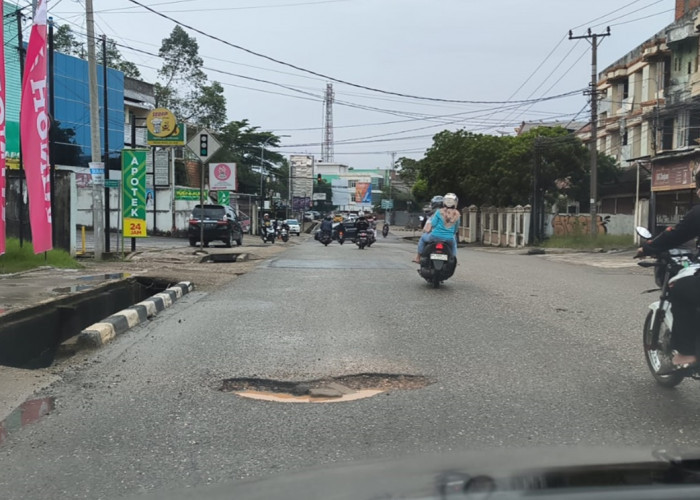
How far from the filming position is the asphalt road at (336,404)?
3.63 metres

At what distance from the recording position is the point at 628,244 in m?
28.0

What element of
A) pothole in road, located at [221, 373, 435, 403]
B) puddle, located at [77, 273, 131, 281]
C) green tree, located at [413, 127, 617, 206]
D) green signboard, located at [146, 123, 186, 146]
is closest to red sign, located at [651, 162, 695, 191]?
green tree, located at [413, 127, 617, 206]

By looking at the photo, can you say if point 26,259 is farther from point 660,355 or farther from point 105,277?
point 660,355

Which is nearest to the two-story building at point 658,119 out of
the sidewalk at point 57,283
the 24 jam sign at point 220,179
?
the 24 jam sign at point 220,179

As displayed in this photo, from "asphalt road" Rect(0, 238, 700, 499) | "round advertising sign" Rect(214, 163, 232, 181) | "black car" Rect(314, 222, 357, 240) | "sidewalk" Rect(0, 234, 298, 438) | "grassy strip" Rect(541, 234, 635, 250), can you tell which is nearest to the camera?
"asphalt road" Rect(0, 238, 700, 499)

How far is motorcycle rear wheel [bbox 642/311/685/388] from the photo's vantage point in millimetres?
4750

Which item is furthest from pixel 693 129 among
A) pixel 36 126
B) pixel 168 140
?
pixel 36 126

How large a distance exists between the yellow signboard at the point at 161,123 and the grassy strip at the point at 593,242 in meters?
18.8

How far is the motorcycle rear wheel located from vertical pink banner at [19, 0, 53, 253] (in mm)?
10229

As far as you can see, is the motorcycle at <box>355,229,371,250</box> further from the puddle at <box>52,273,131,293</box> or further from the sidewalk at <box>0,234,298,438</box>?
the puddle at <box>52,273,131,293</box>

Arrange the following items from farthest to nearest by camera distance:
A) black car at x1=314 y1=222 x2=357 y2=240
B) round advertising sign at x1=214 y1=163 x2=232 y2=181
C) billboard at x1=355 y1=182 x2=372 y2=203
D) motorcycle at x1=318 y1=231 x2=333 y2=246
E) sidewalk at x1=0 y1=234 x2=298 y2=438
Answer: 1. billboard at x1=355 y1=182 x2=372 y2=203
2. black car at x1=314 y1=222 x2=357 y2=240
3. motorcycle at x1=318 y1=231 x2=333 y2=246
4. round advertising sign at x1=214 y1=163 x2=232 y2=181
5. sidewalk at x1=0 y1=234 x2=298 y2=438

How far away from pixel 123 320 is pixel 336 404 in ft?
12.7

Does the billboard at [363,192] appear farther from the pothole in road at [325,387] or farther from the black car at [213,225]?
the pothole in road at [325,387]

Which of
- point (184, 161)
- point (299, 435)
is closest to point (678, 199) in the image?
point (299, 435)
